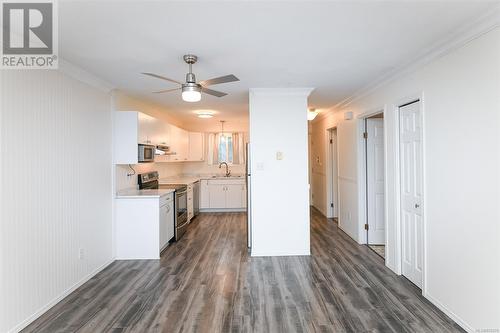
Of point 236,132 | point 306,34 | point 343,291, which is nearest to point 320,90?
point 306,34

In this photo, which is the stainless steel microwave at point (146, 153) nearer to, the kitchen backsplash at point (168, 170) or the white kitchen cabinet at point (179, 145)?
the kitchen backsplash at point (168, 170)

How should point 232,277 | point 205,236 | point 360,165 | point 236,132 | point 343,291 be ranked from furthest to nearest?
point 236,132 < point 205,236 < point 360,165 < point 232,277 < point 343,291

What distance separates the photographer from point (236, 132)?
7625 millimetres

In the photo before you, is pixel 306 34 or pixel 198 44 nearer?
pixel 306 34

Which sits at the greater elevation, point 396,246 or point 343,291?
point 396,246

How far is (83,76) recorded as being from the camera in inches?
123

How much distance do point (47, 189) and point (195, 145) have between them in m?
4.72

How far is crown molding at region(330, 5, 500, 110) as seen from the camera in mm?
1944

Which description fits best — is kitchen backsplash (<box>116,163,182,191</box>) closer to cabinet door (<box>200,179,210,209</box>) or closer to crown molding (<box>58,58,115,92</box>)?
cabinet door (<box>200,179,210,209</box>)

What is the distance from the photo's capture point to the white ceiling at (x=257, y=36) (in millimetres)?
1854

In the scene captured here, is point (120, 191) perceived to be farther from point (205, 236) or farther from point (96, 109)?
point (205, 236)

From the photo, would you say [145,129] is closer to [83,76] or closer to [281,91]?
[83,76]

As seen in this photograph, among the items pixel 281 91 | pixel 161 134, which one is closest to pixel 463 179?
pixel 281 91

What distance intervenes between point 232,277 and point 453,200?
2429 millimetres
